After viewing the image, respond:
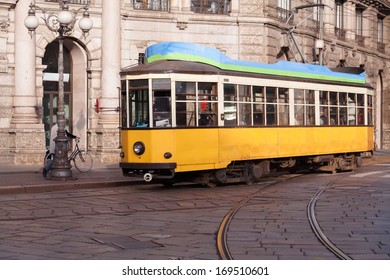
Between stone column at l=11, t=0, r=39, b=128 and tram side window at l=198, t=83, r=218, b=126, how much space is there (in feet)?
32.7

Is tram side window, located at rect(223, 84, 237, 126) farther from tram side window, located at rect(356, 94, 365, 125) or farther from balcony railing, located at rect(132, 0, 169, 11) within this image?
balcony railing, located at rect(132, 0, 169, 11)

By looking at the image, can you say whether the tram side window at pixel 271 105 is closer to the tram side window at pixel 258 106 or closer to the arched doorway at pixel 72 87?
the tram side window at pixel 258 106

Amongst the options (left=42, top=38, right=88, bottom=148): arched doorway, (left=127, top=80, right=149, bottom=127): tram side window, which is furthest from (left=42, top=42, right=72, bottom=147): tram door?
(left=127, top=80, right=149, bottom=127): tram side window

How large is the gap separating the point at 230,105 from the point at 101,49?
38.5 ft

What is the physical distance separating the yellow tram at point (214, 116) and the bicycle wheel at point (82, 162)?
4146mm

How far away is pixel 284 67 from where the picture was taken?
68.3 ft

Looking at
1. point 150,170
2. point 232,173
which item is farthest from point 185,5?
point 150,170

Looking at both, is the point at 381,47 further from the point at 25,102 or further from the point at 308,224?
the point at 308,224

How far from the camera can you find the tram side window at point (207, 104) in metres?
18.0

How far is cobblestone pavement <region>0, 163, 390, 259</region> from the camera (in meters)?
9.75

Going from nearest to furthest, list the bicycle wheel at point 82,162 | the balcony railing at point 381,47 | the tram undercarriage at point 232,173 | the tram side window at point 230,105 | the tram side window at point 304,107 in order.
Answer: the tram undercarriage at point 232,173 < the tram side window at point 230,105 < the tram side window at point 304,107 < the bicycle wheel at point 82,162 < the balcony railing at point 381,47

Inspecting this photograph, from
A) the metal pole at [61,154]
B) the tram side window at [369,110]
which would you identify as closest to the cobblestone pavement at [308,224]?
the metal pole at [61,154]

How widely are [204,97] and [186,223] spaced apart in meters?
6.04
